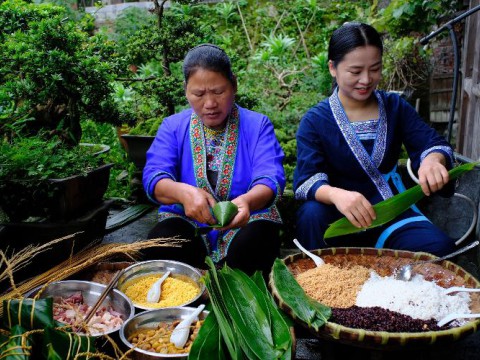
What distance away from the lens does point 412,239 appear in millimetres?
2521

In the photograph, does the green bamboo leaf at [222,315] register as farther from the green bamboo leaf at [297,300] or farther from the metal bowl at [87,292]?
the metal bowl at [87,292]

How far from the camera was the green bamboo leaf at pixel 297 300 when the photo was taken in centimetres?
188

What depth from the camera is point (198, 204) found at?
2422mm

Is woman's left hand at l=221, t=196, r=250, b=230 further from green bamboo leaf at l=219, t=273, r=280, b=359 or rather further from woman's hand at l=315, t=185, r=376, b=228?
woman's hand at l=315, t=185, r=376, b=228

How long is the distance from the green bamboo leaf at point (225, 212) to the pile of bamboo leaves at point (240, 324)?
214mm

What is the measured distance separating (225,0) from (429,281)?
28.1ft

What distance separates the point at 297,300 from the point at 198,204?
0.71m

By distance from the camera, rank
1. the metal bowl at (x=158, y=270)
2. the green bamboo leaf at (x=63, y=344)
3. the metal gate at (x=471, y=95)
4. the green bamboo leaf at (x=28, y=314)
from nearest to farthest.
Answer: the green bamboo leaf at (x=63, y=344) < the green bamboo leaf at (x=28, y=314) < the metal bowl at (x=158, y=270) < the metal gate at (x=471, y=95)

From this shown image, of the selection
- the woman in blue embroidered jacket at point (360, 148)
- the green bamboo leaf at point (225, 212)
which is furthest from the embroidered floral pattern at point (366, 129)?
the green bamboo leaf at point (225, 212)

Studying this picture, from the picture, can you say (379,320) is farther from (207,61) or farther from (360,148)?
(207,61)

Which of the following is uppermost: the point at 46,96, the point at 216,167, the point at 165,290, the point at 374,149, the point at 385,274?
the point at 46,96

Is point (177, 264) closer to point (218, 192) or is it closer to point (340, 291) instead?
point (218, 192)

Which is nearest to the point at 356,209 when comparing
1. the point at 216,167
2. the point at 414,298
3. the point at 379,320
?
the point at 414,298

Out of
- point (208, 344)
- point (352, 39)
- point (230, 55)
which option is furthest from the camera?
point (230, 55)
